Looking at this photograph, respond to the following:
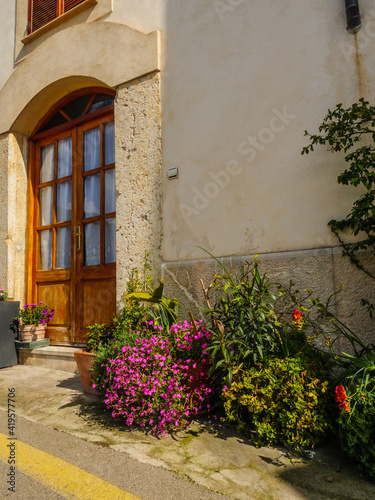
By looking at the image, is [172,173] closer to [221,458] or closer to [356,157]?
[356,157]

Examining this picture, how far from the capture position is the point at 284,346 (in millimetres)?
2486

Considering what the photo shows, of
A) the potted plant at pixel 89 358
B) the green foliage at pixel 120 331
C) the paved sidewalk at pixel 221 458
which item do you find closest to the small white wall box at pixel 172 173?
→ the green foliage at pixel 120 331

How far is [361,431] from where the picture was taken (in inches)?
76.7

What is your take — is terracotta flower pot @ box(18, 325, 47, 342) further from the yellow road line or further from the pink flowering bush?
the yellow road line

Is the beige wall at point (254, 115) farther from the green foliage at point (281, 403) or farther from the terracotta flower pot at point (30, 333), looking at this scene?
the terracotta flower pot at point (30, 333)

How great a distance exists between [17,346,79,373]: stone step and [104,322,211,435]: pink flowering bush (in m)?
1.56

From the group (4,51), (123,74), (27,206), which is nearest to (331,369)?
(123,74)

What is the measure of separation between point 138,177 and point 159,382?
213 centimetres

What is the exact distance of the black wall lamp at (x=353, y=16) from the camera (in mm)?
2819

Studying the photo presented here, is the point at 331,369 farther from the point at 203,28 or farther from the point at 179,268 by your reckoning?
the point at 203,28

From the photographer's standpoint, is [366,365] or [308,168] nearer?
[366,365]

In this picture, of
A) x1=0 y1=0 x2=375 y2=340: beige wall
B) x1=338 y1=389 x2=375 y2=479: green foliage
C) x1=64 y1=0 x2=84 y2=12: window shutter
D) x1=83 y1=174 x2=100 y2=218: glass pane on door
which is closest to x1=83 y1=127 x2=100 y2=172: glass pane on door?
x1=83 y1=174 x2=100 y2=218: glass pane on door

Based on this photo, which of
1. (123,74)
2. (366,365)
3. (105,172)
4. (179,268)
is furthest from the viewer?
(105,172)

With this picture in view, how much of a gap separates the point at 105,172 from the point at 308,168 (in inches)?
97.5
